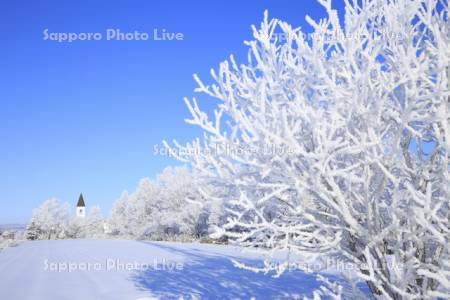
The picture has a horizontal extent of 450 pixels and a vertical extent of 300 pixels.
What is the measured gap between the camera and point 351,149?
2.61 m

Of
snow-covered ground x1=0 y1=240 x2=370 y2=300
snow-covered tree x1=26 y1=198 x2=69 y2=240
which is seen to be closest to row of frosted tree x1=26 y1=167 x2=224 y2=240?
snow-covered tree x1=26 y1=198 x2=69 y2=240

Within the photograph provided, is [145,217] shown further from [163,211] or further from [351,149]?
[351,149]

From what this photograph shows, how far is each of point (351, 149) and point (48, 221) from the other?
5185 centimetres

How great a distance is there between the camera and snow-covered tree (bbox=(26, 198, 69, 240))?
44606 millimetres

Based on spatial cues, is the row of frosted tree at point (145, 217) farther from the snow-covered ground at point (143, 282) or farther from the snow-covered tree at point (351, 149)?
the snow-covered tree at point (351, 149)

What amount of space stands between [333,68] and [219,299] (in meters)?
5.68

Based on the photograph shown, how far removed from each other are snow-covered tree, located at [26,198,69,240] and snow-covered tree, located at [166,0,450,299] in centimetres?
4587

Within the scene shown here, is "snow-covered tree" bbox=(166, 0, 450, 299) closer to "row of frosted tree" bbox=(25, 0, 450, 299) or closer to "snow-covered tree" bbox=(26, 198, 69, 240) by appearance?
"row of frosted tree" bbox=(25, 0, 450, 299)

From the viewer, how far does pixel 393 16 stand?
3207 millimetres

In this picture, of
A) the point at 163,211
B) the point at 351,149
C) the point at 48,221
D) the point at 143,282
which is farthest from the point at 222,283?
the point at 48,221

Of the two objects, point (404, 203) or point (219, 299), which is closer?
point (404, 203)

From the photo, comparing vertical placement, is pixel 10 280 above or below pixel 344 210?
below

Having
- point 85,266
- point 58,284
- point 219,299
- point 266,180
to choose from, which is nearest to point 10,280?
point 58,284

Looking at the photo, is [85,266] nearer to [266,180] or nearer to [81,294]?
[81,294]
